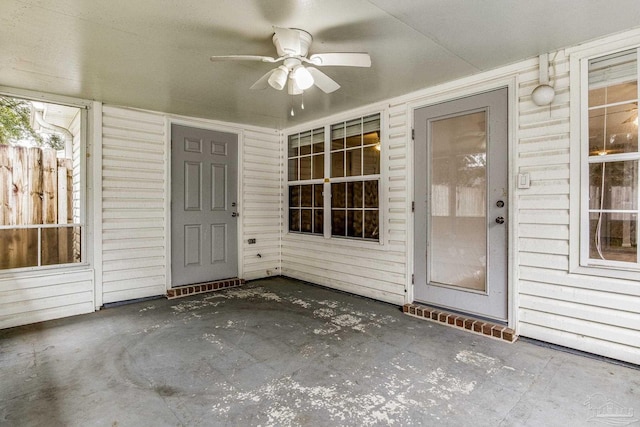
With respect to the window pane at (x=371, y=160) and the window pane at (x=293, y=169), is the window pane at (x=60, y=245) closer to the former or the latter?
the window pane at (x=293, y=169)

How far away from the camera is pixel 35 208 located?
357 cm

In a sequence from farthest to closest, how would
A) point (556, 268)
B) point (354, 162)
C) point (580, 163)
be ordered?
point (354, 162)
point (556, 268)
point (580, 163)

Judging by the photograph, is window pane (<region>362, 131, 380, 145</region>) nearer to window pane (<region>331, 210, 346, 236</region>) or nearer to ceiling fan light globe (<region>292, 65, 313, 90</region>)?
window pane (<region>331, 210, 346, 236</region>)

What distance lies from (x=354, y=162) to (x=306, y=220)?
4.25 feet

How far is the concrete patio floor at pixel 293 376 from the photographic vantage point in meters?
1.89

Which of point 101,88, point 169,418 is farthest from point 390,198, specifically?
point 101,88

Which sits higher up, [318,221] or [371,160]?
[371,160]

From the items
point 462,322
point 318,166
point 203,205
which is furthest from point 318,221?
point 462,322

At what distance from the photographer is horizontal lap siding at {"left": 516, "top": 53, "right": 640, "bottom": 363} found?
8.16ft

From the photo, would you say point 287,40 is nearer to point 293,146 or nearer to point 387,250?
point 387,250

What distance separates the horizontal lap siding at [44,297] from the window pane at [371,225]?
3354 mm

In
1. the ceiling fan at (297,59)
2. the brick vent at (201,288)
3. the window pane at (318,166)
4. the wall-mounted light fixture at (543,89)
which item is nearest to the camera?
the ceiling fan at (297,59)

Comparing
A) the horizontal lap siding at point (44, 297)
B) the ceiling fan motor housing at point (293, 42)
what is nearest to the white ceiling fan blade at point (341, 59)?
the ceiling fan motor housing at point (293, 42)

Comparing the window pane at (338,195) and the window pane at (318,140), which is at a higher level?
the window pane at (318,140)
